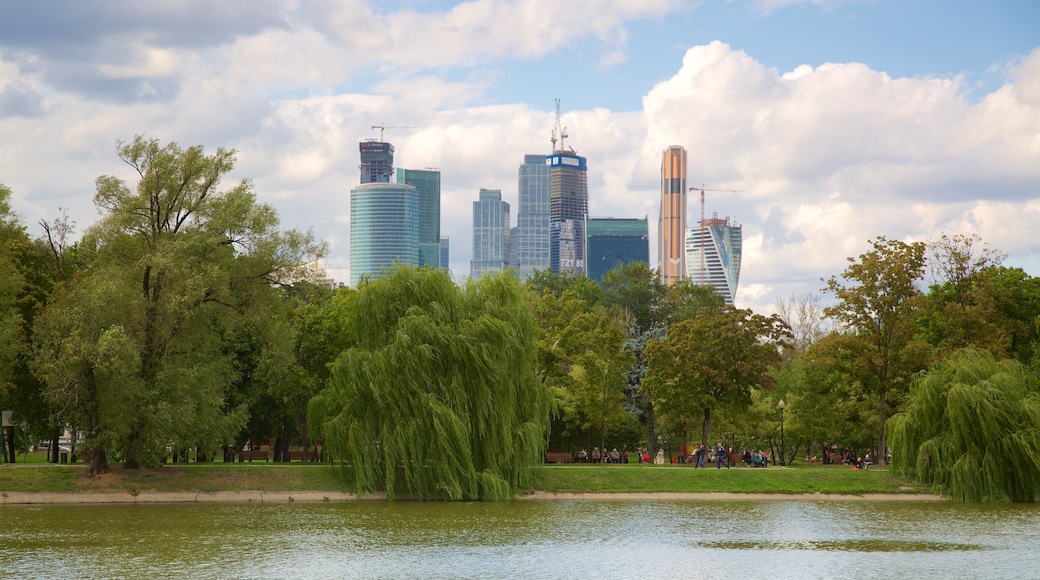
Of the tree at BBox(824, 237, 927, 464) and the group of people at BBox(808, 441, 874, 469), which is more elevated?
the tree at BBox(824, 237, 927, 464)

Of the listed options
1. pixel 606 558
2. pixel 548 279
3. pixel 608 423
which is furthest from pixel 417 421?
pixel 548 279

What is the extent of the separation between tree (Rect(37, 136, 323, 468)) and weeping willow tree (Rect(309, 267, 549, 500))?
5.68 meters

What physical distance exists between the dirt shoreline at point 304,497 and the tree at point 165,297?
2.41m

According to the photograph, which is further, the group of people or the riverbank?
the group of people

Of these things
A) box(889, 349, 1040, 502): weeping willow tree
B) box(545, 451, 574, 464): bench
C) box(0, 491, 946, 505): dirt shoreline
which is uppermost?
box(889, 349, 1040, 502): weeping willow tree

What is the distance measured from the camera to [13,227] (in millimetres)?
58188

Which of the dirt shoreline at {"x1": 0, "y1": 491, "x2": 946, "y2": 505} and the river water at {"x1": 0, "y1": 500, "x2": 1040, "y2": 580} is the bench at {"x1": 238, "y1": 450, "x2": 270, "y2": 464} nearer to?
the dirt shoreline at {"x1": 0, "y1": 491, "x2": 946, "y2": 505}

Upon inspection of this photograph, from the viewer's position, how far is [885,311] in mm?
62656

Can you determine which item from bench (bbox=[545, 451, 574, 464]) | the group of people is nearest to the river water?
the group of people

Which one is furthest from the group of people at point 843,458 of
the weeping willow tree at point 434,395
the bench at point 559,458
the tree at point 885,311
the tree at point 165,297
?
the tree at point 165,297

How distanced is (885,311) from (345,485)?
3328 cm

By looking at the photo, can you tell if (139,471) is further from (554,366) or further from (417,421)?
(554,366)

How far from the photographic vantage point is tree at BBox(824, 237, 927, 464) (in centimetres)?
6212

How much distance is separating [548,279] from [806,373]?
55059mm
